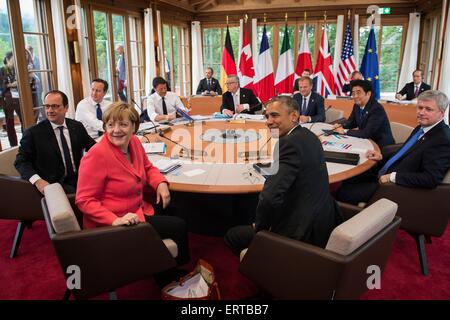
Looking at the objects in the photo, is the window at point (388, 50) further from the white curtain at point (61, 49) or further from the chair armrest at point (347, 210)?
the chair armrest at point (347, 210)

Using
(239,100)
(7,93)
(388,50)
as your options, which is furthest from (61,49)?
(388,50)

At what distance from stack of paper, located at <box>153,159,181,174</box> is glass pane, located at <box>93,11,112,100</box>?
3.62 meters

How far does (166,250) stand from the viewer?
5.66 ft

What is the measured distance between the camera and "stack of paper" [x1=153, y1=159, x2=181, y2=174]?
2381 millimetres

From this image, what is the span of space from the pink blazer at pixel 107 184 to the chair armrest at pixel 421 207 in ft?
5.09

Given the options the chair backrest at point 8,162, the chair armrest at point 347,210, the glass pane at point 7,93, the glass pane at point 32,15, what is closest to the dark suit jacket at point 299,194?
the chair armrest at point 347,210

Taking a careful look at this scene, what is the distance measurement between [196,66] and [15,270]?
23.7ft

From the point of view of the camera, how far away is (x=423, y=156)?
228 centimetres

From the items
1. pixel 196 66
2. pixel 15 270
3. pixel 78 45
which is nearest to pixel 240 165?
pixel 15 270

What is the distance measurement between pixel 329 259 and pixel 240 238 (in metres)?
0.63

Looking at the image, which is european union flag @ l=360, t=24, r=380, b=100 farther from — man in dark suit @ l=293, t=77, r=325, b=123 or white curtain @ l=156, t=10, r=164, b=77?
white curtain @ l=156, t=10, r=164, b=77

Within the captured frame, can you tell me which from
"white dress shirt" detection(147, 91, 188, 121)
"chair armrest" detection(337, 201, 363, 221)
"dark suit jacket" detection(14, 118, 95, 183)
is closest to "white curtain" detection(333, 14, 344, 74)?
"white dress shirt" detection(147, 91, 188, 121)
